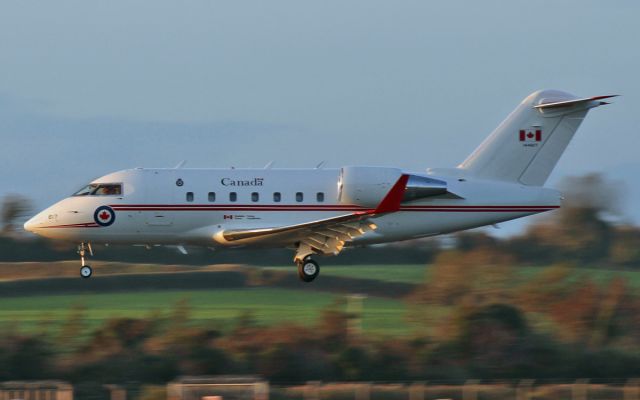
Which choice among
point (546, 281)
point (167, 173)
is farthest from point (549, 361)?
point (167, 173)

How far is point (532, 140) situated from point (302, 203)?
23.5 ft

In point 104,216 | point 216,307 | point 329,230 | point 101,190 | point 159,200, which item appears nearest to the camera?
point 329,230

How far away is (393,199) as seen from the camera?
35750 millimetres

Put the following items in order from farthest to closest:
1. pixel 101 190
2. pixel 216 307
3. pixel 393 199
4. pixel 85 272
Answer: pixel 216 307, pixel 85 272, pixel 101 190, pixel 393 199

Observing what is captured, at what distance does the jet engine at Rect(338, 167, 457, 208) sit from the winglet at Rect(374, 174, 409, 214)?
1.48 metres

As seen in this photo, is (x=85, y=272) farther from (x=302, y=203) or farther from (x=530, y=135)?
(x=530, y=135)

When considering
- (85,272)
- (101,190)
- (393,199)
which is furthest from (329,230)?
(85,272)

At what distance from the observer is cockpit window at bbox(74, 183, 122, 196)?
1515 inches

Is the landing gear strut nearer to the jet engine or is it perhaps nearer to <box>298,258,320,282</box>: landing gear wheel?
<box>298,258,320,282</box>: landing gear wheel

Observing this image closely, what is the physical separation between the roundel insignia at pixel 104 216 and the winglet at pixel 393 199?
777cm

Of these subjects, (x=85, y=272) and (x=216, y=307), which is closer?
(x=85, y=272)

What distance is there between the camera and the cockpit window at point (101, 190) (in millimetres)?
38469

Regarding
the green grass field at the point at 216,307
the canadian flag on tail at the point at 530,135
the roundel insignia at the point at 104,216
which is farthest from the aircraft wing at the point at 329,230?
the canadian flag on tail at the point at 530,135

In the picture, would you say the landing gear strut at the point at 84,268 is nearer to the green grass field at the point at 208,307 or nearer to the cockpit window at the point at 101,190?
the cockpit window at the point at 101,190
